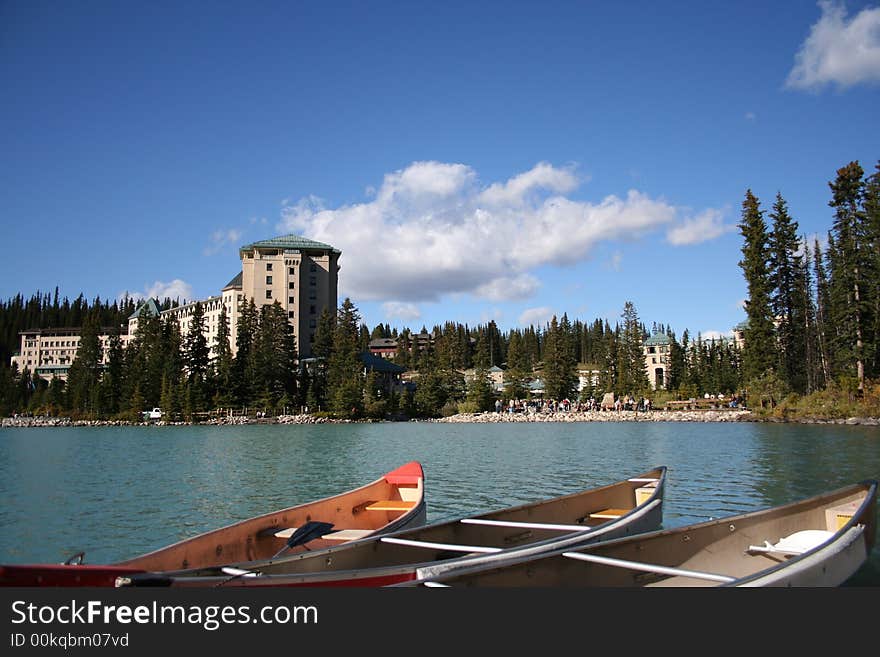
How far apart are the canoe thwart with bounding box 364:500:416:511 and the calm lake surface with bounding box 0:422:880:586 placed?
2.05 m

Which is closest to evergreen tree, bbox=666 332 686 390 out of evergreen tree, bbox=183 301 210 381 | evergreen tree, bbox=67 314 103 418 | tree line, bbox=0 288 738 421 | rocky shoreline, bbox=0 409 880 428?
tree line, bbox=0 288 738 421

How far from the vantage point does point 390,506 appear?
11984mm

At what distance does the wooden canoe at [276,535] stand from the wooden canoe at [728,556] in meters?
3.02

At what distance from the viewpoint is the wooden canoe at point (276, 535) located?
530 centimetres

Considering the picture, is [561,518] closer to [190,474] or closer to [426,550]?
[426,550]

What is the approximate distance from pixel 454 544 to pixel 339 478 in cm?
1378

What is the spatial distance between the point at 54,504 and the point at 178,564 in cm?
1249

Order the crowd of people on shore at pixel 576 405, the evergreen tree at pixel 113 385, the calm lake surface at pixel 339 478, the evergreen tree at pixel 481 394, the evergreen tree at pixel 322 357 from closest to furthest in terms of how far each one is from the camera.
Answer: the calm lake surface at pixel 339 478 → the evergreen tree at pixel 322 357 → the evergreen tree at pixel 113 385 → the crowd of people on shore at pixel 576 405 → the evergreen tree at pixel 481 394

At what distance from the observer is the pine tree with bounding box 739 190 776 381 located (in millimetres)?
54188

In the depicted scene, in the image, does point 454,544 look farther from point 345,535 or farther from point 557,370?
point 557,370

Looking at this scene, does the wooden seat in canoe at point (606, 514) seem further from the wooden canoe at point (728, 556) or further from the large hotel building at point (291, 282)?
the large hotel building at point (291, 282)

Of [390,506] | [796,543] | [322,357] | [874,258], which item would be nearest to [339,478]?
[390,506]

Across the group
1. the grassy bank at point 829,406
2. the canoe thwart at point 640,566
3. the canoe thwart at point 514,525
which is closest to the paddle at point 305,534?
the canoe thwart at point 514,525

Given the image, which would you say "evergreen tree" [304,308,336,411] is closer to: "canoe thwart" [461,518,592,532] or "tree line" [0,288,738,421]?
"tree line" [0,288,738,421]
